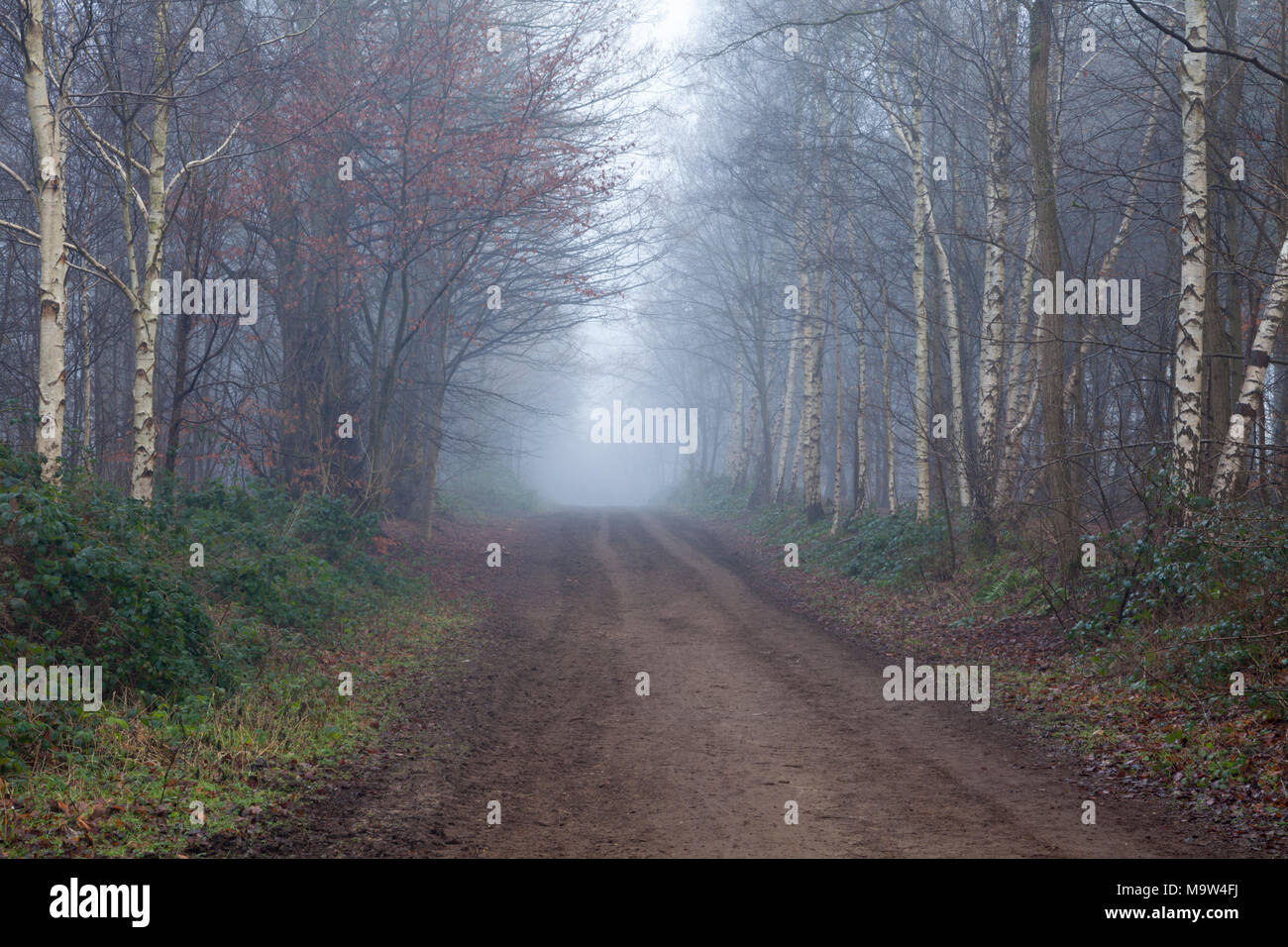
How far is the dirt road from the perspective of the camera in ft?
18.1

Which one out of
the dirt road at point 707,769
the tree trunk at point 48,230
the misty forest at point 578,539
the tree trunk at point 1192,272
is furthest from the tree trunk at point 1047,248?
the tree trunk at point 48,230

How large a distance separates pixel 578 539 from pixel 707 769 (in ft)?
64.4

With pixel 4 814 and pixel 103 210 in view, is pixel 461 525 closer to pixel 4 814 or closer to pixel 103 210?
pixel 103 210

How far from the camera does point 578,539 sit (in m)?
26.6

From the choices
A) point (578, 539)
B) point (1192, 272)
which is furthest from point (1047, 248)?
point (578, 539)

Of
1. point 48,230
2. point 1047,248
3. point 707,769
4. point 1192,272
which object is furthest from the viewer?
point 1047,248

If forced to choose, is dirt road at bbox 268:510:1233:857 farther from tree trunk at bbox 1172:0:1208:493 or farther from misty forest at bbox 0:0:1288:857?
tree trunk at bbox 1172:0:1208:493

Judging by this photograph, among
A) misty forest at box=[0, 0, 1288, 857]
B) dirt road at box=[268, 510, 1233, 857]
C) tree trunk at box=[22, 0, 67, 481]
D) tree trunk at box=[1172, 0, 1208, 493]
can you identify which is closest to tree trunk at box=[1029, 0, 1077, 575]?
misty forest at box=[0, 0, 1288, 857]

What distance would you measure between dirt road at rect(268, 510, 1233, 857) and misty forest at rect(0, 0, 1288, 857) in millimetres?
59

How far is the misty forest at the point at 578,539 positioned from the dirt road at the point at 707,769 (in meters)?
0.06

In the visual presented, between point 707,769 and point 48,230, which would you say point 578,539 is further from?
point 707,769

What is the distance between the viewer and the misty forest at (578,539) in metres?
6.41

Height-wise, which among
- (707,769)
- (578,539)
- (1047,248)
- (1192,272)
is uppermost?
(1047,248)
